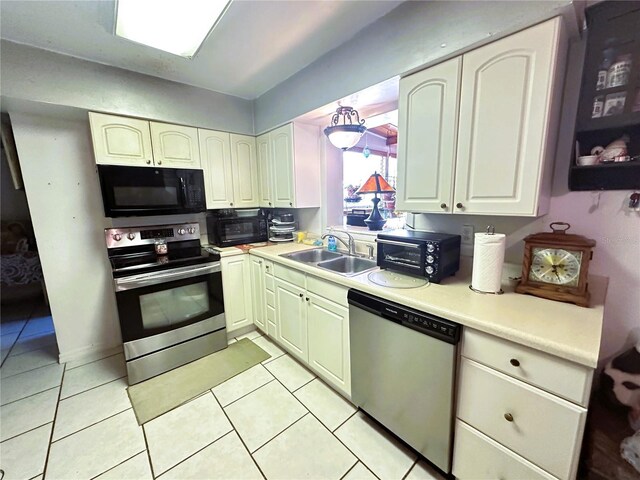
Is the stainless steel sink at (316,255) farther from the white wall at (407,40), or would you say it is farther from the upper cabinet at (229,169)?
the white wall at (407,40)

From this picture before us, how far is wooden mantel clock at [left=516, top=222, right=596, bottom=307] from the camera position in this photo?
3.67 ft

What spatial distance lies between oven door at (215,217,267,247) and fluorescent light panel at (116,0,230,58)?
146cm

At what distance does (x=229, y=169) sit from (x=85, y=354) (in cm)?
223

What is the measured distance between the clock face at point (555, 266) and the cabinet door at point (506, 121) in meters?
0.20

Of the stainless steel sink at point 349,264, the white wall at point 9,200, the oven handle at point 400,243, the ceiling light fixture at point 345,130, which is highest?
the ceiling light fixture at point 345,130

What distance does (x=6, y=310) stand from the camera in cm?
348

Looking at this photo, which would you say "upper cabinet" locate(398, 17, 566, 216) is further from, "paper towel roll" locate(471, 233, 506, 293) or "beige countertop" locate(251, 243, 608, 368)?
"beige countertop" locate(251, 243, 608, 368)

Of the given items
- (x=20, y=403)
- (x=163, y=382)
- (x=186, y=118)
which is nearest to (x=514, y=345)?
(x=163, y=382)

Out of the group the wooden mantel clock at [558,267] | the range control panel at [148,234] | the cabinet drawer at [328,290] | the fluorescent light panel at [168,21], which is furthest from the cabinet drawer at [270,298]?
the fluorescent light panel at [168,21]

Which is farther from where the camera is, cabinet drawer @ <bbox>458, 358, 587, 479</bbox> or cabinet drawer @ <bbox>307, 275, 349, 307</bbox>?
cabinet drawer @ <bbox>307, 275, 349, 307</bbox>

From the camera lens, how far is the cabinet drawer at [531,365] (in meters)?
0.87

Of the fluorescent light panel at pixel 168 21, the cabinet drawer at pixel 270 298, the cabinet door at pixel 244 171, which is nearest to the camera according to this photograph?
the fluorescent light panel at pixel 168 21

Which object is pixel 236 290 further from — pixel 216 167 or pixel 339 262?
pixel 216 167

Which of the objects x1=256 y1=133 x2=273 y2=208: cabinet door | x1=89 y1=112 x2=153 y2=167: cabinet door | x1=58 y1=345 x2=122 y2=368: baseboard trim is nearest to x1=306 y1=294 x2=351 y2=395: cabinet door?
x1=256 y1=133 x2=273 y2=208: cabinet door
